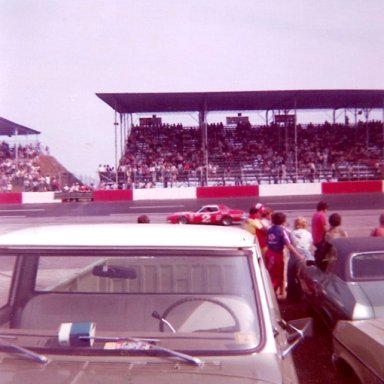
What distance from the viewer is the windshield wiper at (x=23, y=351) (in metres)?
2.41

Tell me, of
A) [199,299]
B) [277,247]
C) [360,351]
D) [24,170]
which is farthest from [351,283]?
[24,170]

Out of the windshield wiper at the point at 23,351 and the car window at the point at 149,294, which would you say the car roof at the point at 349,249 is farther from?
the windshield wiper at the point at 23,351

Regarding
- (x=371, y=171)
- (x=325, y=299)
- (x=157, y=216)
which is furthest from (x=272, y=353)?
(x=371, y=171)

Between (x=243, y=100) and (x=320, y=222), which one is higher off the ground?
(x=243, y=100)

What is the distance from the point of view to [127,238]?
2807 mm

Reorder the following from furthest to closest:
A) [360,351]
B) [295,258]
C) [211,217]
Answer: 1. [211,217]
2. [295,258]
3. [360,351]

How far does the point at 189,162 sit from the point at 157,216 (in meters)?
15.6

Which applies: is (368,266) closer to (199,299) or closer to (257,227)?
(257,227)

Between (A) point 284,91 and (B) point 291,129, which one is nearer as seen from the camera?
(A) point 284,91

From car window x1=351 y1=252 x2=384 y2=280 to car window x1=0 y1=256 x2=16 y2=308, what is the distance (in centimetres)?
349

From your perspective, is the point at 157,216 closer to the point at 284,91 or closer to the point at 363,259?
the point at 284,91

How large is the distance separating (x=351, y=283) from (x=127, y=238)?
3376 millimetres

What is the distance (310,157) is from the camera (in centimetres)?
3897

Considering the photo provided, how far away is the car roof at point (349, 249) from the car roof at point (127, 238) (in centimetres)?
309
